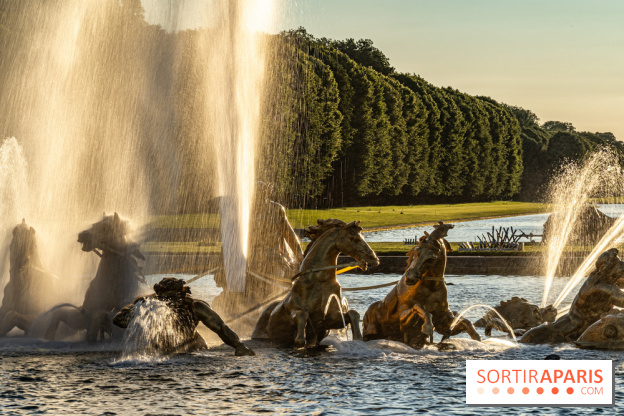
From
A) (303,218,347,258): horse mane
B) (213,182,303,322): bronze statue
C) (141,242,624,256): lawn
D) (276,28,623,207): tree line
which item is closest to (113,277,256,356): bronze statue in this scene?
(303,218,347,258): horse mane

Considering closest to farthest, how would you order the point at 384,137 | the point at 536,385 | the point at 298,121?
the point at 536,385, the point at 298,121, the point at 384,137

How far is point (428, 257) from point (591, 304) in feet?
7.60

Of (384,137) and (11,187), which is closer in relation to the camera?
(11,187)

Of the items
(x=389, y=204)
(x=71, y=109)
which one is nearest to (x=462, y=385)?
(x=71, y=109)

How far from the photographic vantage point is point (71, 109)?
23969 mm

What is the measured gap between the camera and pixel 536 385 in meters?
7.74

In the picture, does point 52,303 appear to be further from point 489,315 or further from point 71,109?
point 71,109

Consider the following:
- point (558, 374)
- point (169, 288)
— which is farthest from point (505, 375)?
point (169, 288)

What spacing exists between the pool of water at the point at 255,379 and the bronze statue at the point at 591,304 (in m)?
0.45

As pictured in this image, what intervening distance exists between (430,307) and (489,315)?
3.21 meters

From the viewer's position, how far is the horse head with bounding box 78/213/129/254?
10680 mm

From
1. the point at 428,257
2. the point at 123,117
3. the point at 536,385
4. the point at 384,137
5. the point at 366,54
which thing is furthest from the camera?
the point at 366,54

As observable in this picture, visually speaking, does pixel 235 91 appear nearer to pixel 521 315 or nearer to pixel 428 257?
pixel 428 257

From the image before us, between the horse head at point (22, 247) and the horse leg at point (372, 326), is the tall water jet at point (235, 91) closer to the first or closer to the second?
the horse head at point (22, 247)
